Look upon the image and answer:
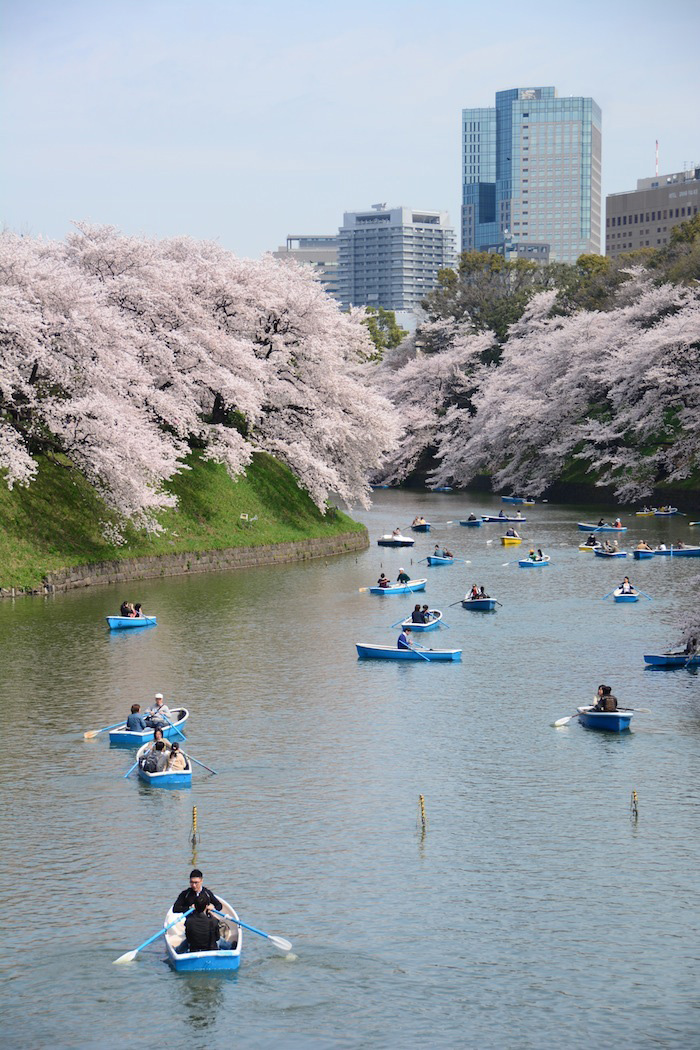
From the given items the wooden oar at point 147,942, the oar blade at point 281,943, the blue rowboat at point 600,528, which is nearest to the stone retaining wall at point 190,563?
the blue rowboat at point 600,528

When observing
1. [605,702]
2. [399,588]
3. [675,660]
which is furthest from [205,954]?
[399,588]

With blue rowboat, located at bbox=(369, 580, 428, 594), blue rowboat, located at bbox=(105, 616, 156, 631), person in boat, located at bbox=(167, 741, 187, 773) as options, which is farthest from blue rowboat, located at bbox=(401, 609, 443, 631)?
person in boat, located at bbox=(167, 741, 187, 773)

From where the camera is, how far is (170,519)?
67.2 meters

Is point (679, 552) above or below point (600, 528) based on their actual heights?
below

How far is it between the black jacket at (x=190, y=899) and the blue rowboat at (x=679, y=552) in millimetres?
55576

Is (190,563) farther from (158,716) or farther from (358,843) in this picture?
(358,843)

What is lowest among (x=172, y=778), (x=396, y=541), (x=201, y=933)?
(x=201, y=933)

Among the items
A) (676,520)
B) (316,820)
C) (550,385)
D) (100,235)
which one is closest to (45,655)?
(316,820)

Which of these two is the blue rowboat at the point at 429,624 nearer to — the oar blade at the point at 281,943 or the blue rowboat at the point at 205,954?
the oar blade at the point at 281,943

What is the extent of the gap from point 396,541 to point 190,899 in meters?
59.5

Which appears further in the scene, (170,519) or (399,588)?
(170,519)

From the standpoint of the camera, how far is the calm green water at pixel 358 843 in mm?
20109

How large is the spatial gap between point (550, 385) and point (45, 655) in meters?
80.6

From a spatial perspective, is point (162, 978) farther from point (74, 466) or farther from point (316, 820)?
point (74, 466)
